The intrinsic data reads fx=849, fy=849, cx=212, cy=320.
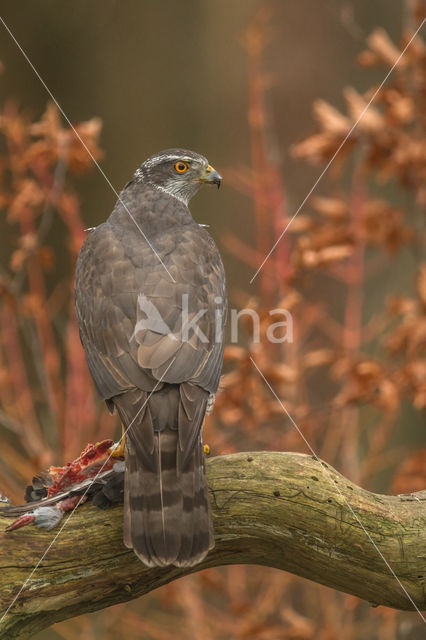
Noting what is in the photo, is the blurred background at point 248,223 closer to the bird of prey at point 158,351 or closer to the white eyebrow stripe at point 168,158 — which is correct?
the white eyebrow stripe at point 168,158

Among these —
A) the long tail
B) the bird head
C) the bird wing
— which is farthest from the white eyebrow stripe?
the long tail

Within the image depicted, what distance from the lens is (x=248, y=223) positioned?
708 cm

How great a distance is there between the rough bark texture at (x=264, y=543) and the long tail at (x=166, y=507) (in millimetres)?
246

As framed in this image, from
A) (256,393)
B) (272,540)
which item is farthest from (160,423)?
(256,393)

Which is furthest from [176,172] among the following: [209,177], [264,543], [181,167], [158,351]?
[264,543]

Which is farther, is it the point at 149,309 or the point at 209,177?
the point at 209,177

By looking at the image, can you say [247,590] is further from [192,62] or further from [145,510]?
[192,62]

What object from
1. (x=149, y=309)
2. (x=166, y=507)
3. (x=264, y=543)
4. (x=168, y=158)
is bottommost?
(x=264, y=543)

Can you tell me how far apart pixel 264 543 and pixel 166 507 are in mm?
544

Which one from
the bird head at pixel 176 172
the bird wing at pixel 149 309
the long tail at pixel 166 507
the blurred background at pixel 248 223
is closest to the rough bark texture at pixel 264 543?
the long tail at pixel 166 507

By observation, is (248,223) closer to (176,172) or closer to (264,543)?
(176,172)

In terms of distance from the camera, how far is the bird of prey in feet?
9.42

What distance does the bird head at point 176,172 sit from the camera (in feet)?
14.8

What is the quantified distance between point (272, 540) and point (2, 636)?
1020 millimetres
